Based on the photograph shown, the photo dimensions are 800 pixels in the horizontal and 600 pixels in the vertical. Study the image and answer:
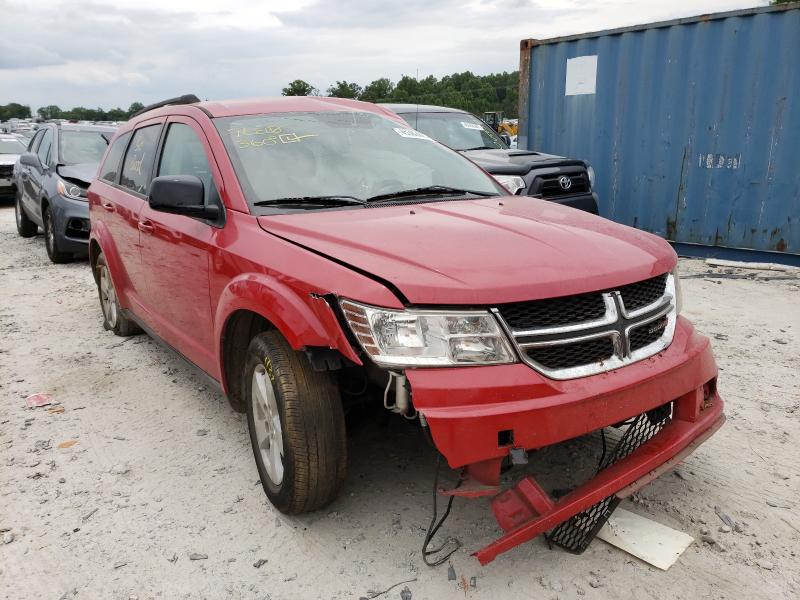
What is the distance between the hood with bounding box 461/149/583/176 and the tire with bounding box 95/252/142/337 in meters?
3.65

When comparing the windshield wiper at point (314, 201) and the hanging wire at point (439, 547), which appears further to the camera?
the windshield wiper at point (314, 201)

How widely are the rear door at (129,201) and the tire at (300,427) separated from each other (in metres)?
1.84

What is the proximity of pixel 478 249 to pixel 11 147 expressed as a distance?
15.9m

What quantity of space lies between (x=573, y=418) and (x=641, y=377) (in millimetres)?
351

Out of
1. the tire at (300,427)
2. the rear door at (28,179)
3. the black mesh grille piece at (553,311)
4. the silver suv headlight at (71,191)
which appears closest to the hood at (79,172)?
the silver suv headlight at (71,191)

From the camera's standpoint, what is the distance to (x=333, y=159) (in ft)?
10.5

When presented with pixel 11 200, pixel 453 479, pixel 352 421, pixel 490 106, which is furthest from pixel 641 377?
pixel 490 106

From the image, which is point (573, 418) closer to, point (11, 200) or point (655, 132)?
point (655, 132)

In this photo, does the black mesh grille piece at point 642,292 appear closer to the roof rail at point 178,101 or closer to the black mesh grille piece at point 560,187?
the roof rail at point 178,101

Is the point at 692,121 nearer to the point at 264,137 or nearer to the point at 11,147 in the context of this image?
the point at 264,137

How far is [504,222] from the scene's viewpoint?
2.70 meters

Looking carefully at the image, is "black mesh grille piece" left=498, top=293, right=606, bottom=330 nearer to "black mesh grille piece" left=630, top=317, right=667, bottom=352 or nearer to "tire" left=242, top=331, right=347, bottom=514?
"black mesh grille piece" left=630, top=317, right=667, bottom=352

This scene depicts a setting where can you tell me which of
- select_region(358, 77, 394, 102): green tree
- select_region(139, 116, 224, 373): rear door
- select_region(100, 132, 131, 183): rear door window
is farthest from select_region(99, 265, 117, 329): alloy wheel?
select_region(358, 77, 394, 102): green tree

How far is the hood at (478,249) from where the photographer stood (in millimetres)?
2123
